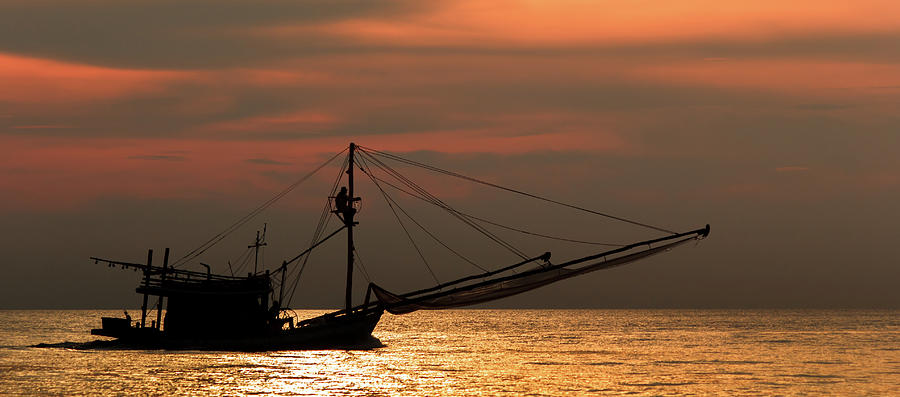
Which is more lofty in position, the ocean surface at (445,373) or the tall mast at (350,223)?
the tall mast at (350,223)

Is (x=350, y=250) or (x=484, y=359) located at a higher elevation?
(x=350, y=250)

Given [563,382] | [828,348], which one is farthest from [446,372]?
[828,348]

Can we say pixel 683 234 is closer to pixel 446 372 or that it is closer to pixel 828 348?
pixel 446 372

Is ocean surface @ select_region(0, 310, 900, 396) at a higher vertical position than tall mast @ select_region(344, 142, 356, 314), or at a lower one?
lower

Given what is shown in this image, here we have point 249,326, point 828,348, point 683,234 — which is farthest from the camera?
point 828,348

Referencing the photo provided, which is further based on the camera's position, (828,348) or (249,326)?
(828,348)

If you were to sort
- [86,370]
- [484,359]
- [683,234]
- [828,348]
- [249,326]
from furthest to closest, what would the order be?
1. [828,348]
2. [484,359]
3. [249,326]
4. [86,370]
5. [683,234]

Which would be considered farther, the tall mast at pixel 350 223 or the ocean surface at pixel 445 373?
the tall mast at pixel 350 223

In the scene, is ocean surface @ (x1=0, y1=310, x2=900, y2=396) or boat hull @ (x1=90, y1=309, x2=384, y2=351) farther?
boat hull @ (x1=90, y1=309, x2=384, y2=351)

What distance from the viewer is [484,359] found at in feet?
284

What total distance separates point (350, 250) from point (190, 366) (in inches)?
496

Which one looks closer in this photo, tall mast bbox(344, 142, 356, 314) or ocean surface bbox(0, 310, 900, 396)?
ocean surface bbox(0, 310, 900, 396)

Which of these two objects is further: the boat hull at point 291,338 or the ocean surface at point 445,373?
the boat hull at point 291,338

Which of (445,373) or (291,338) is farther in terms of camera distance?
(291,338)
